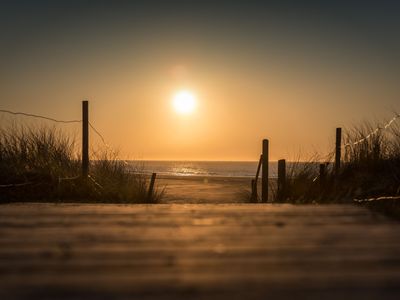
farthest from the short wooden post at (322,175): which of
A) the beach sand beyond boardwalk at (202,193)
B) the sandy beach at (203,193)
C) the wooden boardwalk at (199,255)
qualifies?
the wooden boardwalk at (199,255)

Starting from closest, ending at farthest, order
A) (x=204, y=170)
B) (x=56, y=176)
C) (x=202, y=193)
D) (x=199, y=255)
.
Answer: (x=199, y=255)
(x=56, y=176)
(x=202, y=193)
(x=204, y=170)

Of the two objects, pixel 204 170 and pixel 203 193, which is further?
pixel 204 170

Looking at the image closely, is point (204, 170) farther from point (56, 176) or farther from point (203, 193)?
point (56, 176)

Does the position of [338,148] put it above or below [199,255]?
A: above

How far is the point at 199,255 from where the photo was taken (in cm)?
252

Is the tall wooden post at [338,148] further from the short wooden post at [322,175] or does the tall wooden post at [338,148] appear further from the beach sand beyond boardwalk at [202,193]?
the beach sand beyond boardwalk at [202,193]

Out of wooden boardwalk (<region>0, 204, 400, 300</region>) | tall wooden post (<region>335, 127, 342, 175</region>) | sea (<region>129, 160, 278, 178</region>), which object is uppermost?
tall wooden post (<region>335, 127, 342, 175</region>)

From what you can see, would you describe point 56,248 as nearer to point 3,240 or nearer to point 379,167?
point 3,240

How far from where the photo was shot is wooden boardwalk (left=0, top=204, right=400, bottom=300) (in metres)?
1.96

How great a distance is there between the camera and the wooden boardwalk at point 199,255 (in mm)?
1962

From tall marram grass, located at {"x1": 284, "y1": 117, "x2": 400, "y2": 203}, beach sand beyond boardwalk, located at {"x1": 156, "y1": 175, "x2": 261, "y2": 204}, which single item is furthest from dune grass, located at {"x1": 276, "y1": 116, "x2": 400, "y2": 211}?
beach sand beyond boardwalk, located at {"x1": 156, "y1": 175, "x2": 261, "y2": 204}

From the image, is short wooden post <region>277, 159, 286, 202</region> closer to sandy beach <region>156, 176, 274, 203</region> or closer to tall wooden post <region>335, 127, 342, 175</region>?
tall wooden post <region>335, 127, 342, 175</region>

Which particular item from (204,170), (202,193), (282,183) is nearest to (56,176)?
(282,183)

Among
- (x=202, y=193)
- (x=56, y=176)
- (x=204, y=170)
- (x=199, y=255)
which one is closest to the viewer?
(x=199, y=255)
